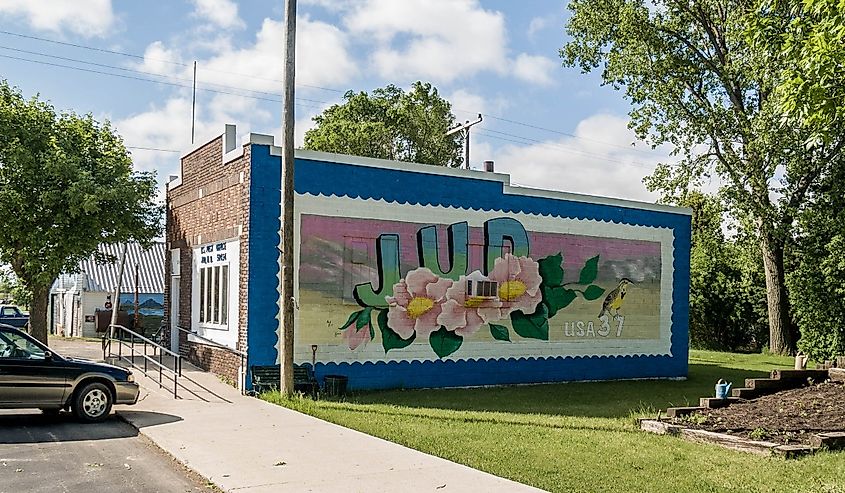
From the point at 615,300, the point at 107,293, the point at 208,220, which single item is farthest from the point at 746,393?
the point at 107,293

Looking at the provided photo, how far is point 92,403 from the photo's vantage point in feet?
42.4

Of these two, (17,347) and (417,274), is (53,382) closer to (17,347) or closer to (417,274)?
(17,347)

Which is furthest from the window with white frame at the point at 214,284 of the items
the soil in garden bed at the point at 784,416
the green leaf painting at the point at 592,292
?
the soil in garden bed at the point at 784,416

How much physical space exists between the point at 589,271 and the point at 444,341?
15.6ft

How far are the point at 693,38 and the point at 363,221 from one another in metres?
18.8

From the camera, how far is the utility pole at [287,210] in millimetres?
15328

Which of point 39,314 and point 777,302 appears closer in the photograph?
point 39,314

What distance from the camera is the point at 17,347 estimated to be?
40.9 ft

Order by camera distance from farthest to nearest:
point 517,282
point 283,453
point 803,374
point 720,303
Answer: point 720,303 → point 517,282 → point 803,374 → point 283,453

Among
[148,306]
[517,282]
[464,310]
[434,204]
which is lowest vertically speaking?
[148,306]

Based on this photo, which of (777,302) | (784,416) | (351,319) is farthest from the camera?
(777,302)

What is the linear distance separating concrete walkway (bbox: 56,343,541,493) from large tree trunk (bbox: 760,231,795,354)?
23624 millimetres

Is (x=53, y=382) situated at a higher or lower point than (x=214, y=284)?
lower

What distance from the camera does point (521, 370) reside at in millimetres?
19953
